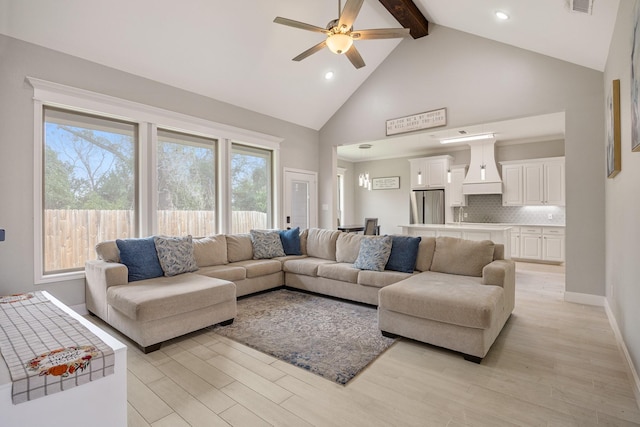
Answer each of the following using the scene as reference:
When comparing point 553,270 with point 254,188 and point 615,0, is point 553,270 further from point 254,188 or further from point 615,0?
point 254,188

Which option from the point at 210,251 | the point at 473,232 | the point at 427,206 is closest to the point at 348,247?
the point at 210,251

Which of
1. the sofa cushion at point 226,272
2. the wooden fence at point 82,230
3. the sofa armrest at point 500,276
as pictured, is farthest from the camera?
the sofa cushion at point 226,272

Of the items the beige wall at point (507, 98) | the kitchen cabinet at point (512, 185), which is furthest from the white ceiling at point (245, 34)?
the kitchen cabinet at point (512, 185)

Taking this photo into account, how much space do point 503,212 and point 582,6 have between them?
5.61 m

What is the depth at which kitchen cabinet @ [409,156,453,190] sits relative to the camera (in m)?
7.88

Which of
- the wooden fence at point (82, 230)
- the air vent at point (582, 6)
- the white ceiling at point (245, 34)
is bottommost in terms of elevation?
the wooden fence at point (82, 230)

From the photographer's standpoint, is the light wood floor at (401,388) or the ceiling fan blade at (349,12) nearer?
the light wood floor at (401,388)

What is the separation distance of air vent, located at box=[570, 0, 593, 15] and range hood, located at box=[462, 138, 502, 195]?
14.8ft

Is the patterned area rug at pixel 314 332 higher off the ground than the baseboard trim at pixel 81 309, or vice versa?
the baseboard trim at pixel 81 309

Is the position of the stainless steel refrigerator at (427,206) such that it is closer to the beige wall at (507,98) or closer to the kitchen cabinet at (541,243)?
the kitchen cabinet at (541,243)

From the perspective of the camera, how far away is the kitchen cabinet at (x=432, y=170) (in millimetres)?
7879

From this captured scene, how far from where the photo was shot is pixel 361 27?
4910mm

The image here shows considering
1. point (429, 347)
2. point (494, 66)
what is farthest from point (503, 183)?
point (429, 347)

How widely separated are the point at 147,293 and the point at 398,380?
218 cm
